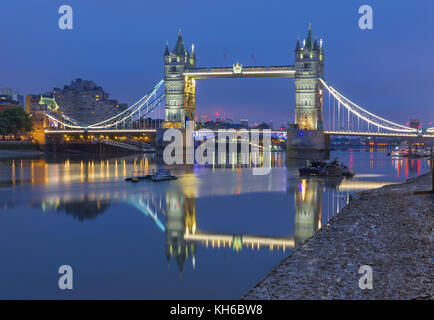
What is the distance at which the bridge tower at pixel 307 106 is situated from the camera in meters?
53.5

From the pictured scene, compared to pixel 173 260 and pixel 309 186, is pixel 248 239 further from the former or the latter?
pixel 309 186

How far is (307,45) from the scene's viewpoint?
2154 inches

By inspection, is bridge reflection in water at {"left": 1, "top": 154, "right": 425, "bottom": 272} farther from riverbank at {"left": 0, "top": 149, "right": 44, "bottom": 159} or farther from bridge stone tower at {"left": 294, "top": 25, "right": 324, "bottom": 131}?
bridge stone tower at {"left": 294, "top": 25, "right": 324, "bottom": 131}

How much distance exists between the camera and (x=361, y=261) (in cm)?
756

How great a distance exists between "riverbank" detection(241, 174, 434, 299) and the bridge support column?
135ft

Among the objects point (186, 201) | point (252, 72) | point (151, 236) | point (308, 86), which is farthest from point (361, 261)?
point (308, 86)

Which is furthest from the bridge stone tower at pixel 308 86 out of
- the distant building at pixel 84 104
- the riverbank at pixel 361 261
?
the distant building at pixel 84 104

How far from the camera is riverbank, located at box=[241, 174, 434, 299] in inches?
245

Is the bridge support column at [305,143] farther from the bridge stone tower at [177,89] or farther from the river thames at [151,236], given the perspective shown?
the river thames at [151,236]

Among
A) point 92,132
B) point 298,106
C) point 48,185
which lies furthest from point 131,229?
point 92,132

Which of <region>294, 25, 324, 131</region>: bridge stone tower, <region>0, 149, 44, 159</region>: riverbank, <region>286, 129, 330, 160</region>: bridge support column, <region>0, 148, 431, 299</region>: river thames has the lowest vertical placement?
<region>0, 148, 431, 299</region>: river thames

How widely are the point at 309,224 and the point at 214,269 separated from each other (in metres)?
4.89

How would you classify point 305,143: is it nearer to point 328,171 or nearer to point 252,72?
point 252,72

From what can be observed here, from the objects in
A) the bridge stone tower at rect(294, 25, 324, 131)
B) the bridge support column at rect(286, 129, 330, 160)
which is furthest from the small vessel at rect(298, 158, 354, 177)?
the bridge stone tower at rect(294, 25, 324, 131)
